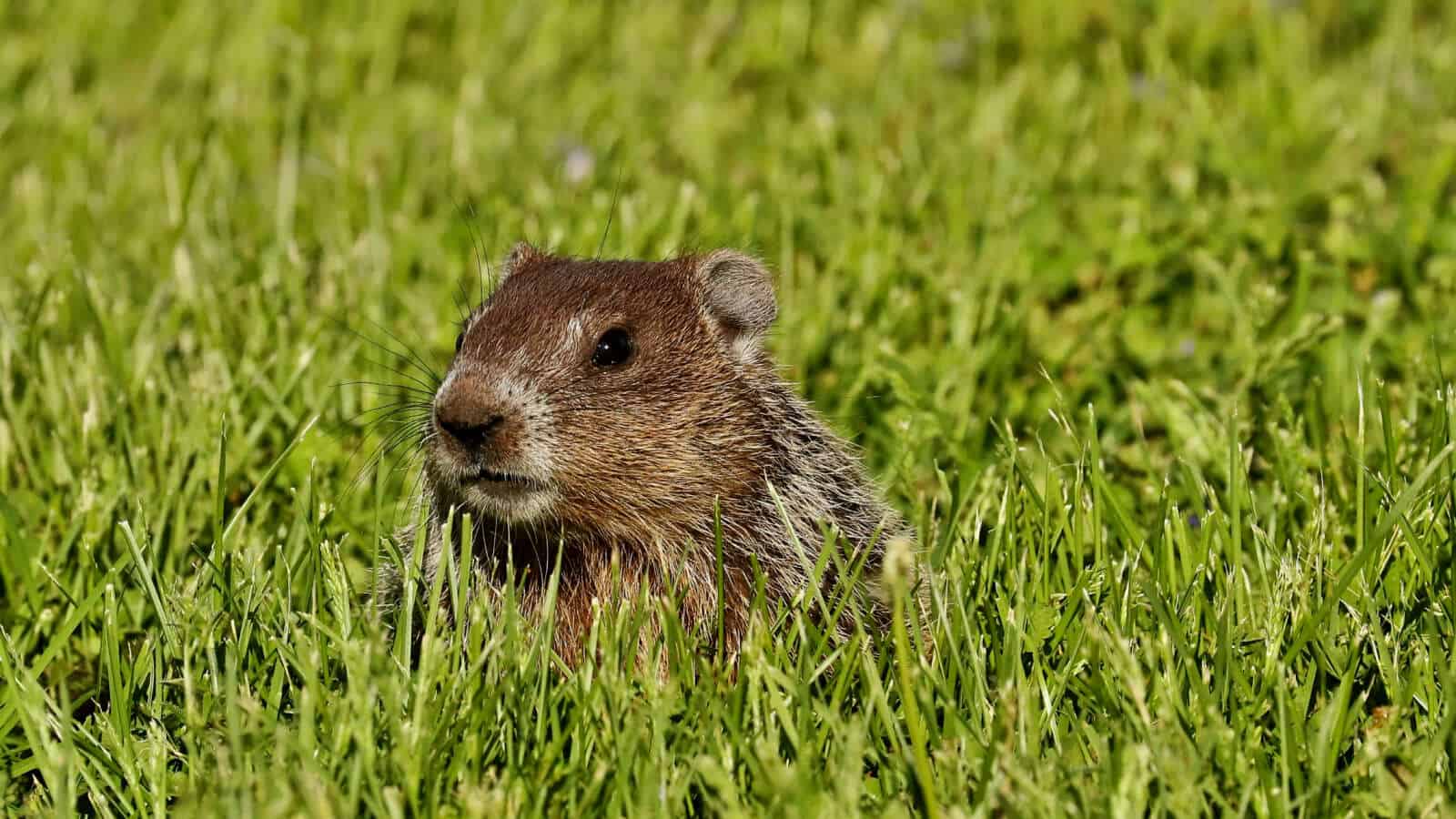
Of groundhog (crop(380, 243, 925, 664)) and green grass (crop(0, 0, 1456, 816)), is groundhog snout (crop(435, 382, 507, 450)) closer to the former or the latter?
groundhog (crop(380, 243, 925, 664))

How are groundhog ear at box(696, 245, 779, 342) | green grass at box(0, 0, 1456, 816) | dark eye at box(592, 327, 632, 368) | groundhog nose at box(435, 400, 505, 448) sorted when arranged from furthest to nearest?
groundhog ear at box(696, 245, 779, 342)
dark eye at box(592, 327, 632, 368)
groundhog nose at box(435, 400, 505, 448)
green grass at box(0, 0, 1456, 816)

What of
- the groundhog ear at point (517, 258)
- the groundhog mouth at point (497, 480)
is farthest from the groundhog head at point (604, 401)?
the groundhog ear at point (517, 258)

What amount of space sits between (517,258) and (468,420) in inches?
43.1

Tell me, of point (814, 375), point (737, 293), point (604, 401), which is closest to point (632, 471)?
point (604, 401)

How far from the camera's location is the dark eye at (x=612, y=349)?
3641 mm

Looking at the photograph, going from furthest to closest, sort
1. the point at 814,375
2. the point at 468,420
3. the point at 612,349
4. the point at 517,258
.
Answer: the point at 814,375 → the point at 517,258 → the point at 612,349 → the point at 468,420

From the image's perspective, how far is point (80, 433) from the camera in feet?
14.3

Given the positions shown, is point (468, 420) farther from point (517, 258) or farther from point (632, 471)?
point (517, 258)

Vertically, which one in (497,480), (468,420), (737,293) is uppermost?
(737,293)

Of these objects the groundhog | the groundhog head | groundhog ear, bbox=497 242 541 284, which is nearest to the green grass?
the groundhog

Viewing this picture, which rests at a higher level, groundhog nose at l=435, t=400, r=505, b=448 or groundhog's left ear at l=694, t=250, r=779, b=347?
groundhog's left ear at l=694, t=250, r=779, b=347

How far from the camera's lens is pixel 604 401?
11.6 feet

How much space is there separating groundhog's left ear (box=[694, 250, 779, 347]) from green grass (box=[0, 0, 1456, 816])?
0.55 meters

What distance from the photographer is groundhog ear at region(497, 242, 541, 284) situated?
4227mm
